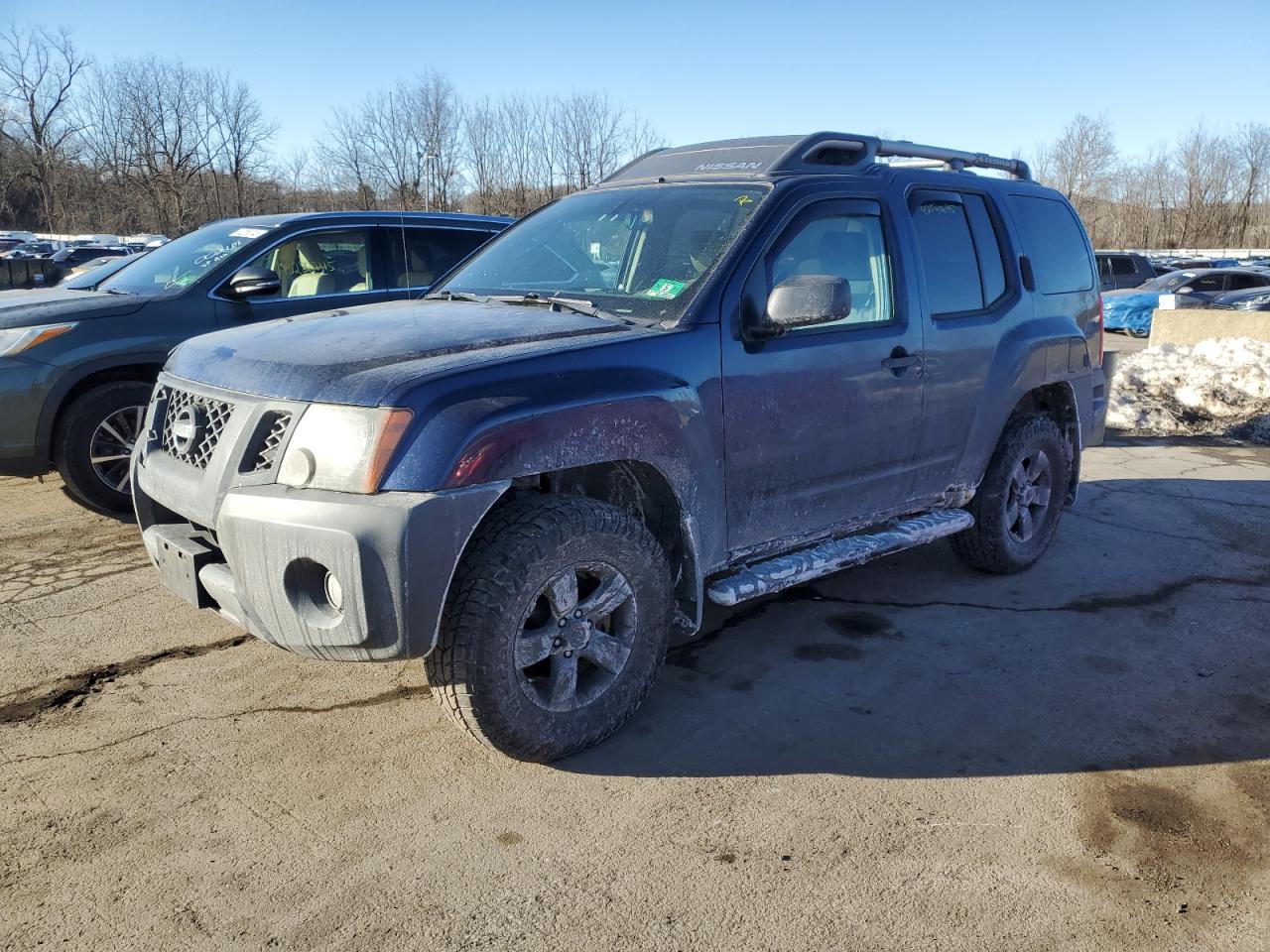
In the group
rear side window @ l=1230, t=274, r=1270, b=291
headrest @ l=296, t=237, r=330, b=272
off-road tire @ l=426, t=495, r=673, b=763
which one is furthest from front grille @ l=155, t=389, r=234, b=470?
rear side window @ l=1230, t=274, r=1270, b=291

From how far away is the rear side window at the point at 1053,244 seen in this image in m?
5.12

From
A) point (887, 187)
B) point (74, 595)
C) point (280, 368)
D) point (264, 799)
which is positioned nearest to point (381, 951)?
point (264, 799)

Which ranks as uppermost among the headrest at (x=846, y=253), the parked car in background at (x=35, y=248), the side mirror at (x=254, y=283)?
the parked car in background at (x=35, y=248)

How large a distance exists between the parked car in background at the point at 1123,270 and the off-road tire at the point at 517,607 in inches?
881

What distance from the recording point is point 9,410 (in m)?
5.43

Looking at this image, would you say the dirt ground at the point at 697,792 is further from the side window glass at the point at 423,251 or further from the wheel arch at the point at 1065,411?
the side window glass at the point at 423,251

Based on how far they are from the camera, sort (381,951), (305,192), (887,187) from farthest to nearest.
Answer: (305,192), (887,187), (381,951)

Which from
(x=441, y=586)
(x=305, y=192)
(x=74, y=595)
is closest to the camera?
(x=441, y=586)

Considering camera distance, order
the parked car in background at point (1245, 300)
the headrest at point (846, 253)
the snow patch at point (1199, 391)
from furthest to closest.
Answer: the parked car in background at point (1245, 300), the snow patch at point (1199, 391), the headrest at point (846, 253)

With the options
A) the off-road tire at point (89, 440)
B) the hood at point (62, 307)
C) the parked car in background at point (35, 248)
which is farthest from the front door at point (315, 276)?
the parked car in background at point (35, 248)

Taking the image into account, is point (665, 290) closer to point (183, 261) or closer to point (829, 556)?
point (829, 556)

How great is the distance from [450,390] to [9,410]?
3.92 metres

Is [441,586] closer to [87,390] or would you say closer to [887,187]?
[887,187]

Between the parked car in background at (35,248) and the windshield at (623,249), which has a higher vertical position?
the parked car in background at (35,248)
